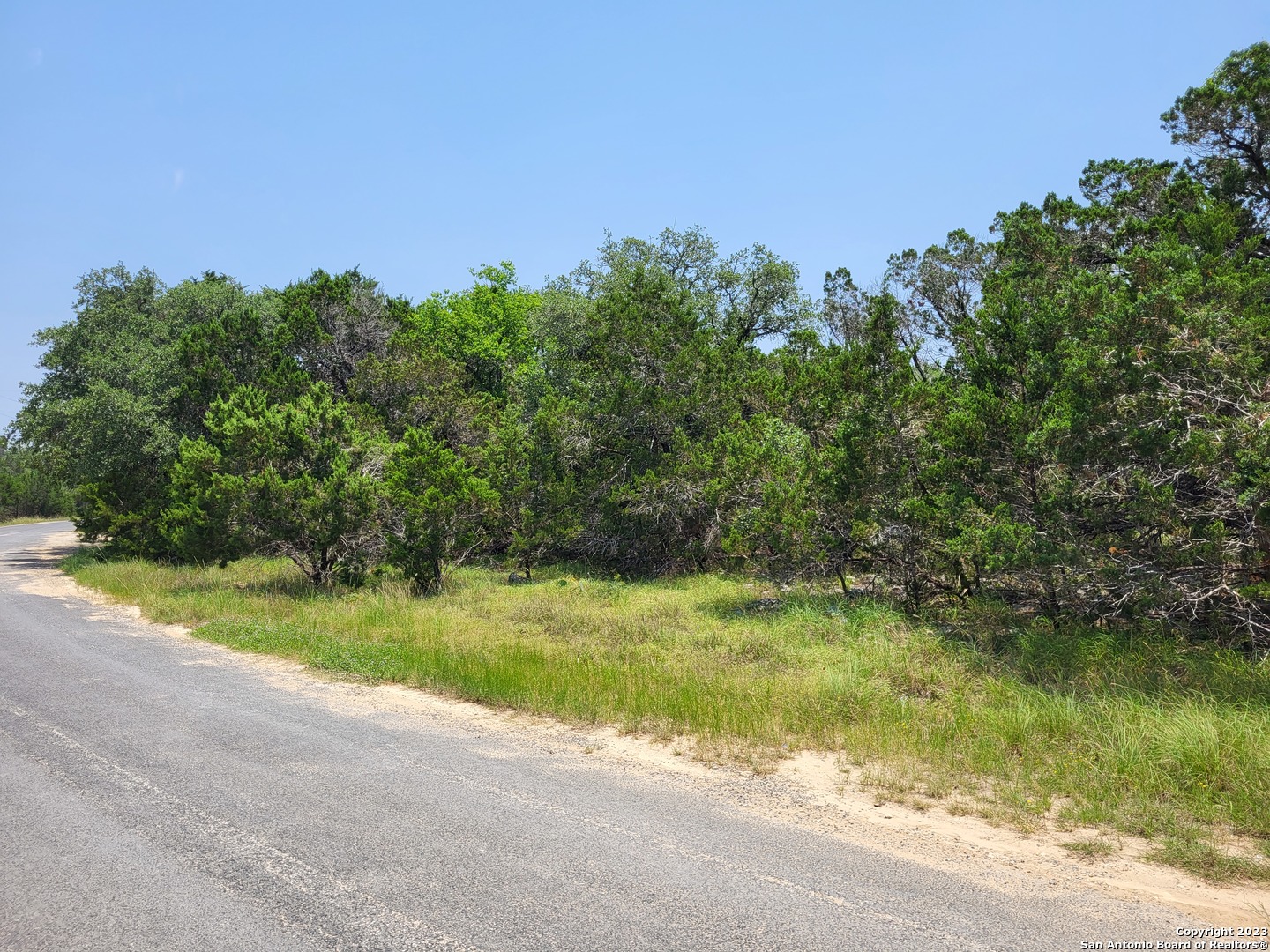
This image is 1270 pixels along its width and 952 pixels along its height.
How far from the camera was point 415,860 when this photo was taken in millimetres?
4520

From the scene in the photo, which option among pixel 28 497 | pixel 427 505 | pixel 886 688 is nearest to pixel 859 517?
pixel 886 688

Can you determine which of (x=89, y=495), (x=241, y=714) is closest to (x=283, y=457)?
(x=241, y=714)

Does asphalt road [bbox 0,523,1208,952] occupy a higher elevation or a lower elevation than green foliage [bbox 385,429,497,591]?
lower

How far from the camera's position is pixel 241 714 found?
25.7ft

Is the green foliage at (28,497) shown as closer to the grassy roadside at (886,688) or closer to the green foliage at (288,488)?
the green foliage at (288,488)

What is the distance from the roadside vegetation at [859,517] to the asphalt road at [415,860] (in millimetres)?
1446

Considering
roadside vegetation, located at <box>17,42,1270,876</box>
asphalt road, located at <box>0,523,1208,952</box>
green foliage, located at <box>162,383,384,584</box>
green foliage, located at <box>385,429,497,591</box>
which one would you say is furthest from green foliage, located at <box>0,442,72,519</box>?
asphalt road, located at <box>0,523,1208,952</box>

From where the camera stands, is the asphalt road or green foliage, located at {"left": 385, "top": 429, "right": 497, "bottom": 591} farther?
green foliage, located at {"left": 385, "top": 429, "right": 497, "bottom": 591}

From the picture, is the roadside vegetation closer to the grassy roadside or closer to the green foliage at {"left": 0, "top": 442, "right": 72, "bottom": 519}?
the grassy roadside

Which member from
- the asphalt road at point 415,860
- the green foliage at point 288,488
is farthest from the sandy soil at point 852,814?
the green foliage at point 288,488

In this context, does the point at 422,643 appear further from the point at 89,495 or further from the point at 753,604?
the point at 89,495

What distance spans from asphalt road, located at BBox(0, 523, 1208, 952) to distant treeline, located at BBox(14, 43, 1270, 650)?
573cm

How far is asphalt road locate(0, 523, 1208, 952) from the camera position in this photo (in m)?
3.75

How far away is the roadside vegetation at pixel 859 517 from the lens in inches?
282
